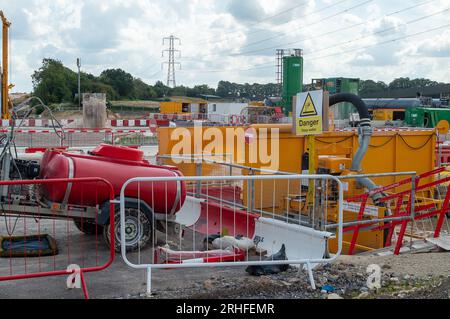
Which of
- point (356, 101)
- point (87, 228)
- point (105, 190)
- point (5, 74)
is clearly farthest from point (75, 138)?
point (105, 190)

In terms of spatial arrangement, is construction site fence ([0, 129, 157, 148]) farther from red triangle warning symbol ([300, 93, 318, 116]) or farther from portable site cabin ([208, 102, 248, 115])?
portable site cabin ([208, 102, 248, 115])

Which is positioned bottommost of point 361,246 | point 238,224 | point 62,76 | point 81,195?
point 361,246

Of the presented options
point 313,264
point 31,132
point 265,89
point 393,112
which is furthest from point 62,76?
point 313,264

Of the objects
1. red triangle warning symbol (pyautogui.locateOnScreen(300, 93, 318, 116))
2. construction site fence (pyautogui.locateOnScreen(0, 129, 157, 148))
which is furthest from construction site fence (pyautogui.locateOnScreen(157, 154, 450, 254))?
construction site fence (pyautogui.locateOnScreen(0, 129, 157, 148))

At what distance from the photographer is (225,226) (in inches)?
354

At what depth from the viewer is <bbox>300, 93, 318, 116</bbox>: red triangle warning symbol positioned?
27.0ft

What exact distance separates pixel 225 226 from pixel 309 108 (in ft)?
7.71

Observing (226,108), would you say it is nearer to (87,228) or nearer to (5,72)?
(5,72)

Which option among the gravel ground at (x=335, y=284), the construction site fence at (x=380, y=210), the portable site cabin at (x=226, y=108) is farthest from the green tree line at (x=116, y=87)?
the gravel ground at (x=335, y=284)

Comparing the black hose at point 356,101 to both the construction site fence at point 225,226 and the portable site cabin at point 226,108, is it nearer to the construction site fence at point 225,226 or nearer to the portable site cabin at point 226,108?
the construction site fence at point 225,226

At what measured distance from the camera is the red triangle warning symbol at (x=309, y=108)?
824cm
